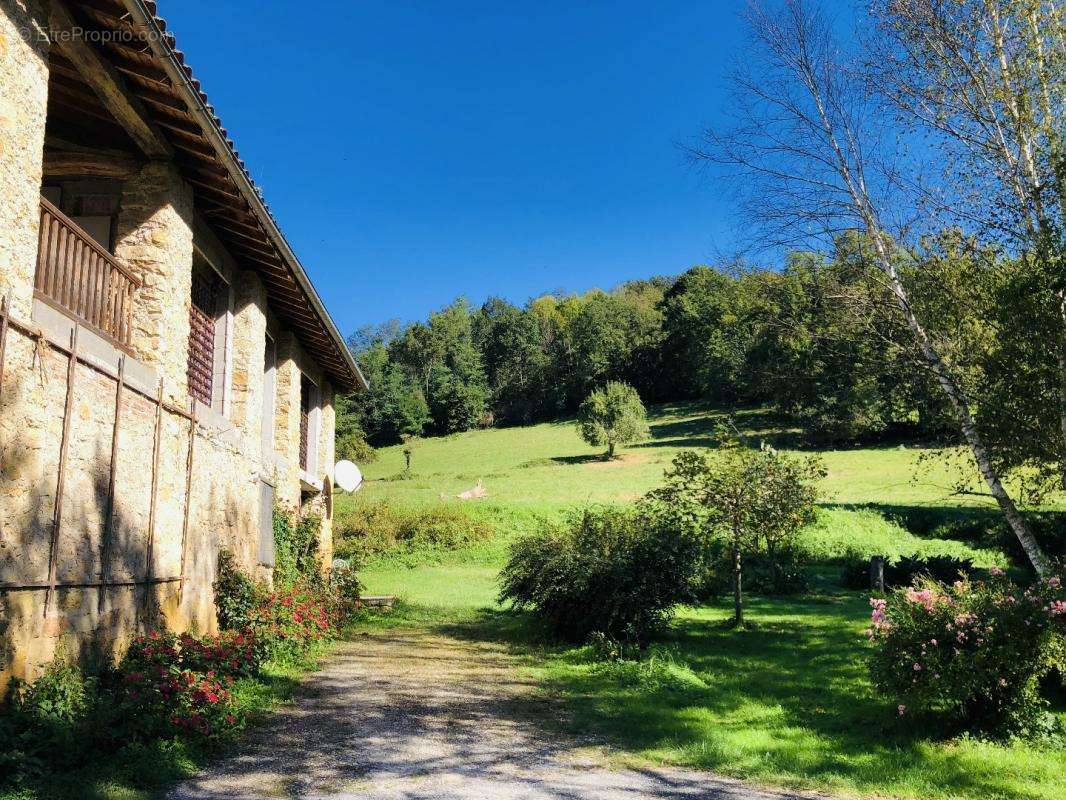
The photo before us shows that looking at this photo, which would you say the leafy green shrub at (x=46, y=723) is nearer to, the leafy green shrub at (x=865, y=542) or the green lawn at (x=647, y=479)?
the green lawn at (x=647, y=479)

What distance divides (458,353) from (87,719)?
7565 centimetres

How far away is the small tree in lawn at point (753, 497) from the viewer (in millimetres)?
13859

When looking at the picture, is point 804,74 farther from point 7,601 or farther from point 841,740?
point 7,601

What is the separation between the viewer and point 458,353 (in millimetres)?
80688

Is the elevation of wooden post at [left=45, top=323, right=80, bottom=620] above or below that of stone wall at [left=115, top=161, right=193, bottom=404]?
below

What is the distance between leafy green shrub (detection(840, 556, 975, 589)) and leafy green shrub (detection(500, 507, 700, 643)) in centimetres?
912

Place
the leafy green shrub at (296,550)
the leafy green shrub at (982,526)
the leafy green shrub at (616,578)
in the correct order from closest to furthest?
the leafy green shrub at (616,578) → the leafy green shrub at (296,550) → the leafy green shrub at (982,526)

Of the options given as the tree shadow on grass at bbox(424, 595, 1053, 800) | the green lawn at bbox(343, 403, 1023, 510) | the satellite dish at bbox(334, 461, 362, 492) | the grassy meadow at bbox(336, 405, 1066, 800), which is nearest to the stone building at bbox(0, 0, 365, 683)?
the tree shadow on grass at bbox(424, 595, 1053, 800)

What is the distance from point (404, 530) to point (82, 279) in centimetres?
2253

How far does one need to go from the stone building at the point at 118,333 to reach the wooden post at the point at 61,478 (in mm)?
17

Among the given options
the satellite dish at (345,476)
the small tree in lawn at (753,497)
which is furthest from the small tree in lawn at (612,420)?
the small tree in lawn at (753,497)

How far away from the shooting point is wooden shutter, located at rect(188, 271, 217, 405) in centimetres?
1018

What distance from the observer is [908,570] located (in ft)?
67.2

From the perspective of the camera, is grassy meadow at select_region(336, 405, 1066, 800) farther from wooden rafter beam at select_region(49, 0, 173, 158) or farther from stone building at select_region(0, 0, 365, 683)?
wooden rafter beam at select_region(49, 0, 173, 158)
